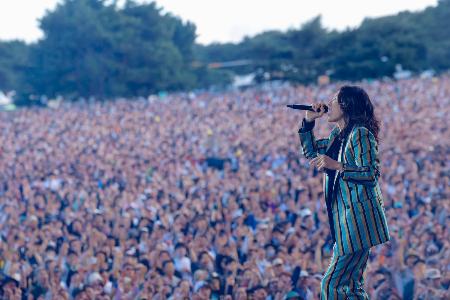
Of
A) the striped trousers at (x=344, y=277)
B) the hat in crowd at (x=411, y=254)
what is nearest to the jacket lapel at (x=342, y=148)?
the striped trousers at (x=344, y=277)

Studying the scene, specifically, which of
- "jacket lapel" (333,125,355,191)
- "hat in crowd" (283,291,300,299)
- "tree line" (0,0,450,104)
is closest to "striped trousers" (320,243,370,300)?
"jacket lapel" (333,125,355,191)

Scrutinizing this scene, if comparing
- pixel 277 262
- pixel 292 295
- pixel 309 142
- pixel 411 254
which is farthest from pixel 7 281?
pixel 309 142

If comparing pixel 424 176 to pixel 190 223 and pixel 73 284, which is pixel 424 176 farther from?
pixel 73 284

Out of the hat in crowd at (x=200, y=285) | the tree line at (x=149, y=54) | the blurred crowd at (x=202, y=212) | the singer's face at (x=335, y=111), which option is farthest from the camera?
the tree line at (x=149, y=54)

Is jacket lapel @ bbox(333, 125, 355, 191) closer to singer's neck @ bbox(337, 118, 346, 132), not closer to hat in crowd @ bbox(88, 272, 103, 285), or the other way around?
singer's neck @ bbox(337, 118, 346, 132)

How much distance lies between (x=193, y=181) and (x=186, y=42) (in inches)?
1280

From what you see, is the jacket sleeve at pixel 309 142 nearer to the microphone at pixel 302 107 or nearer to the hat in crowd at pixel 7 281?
the microphone at pixel 302 107

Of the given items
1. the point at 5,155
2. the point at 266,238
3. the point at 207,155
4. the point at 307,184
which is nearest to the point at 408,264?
the point at 266,238

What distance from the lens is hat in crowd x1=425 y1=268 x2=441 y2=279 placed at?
6432 mm

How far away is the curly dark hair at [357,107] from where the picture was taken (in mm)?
3133

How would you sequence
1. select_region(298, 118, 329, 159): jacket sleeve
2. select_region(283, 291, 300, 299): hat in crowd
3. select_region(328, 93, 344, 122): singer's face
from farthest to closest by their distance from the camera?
select_region(283, 291, 300, 299): hat in crowd
select_region(298, 118, 329, 159): jacket sleeve
select_region(328, 93, 344, 122): singer's face

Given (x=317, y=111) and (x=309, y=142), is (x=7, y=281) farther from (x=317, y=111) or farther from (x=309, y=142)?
(x=317, y=111)

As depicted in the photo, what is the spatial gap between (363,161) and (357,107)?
0.86 feet

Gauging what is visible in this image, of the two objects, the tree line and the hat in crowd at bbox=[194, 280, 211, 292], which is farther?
the tree line
